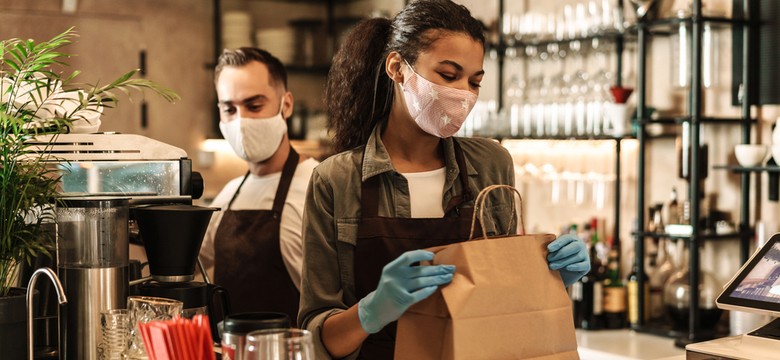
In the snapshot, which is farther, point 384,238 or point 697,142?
point 697,142

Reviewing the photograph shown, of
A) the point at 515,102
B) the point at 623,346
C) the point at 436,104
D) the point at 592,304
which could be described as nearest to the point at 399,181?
the point at 436,104

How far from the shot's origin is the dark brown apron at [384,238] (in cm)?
195

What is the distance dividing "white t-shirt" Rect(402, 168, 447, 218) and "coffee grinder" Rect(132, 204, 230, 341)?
43 cm

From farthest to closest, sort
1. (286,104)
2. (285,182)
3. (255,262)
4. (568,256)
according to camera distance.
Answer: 1. (286,104)
2. (285,182)
3. (255,262)
4. (568,256)

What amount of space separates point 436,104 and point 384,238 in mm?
301

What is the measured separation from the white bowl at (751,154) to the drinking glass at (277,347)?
2.63 metres

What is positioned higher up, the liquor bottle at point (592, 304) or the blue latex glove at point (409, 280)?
the blue latex glove at point (409, 280)

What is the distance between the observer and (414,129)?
2.04 meters

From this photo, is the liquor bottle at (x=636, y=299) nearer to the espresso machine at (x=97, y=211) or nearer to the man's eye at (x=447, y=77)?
the man's eye at (x=447, y=77)

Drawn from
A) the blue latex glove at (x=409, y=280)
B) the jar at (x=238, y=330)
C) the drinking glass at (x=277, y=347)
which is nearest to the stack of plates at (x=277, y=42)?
the blue latex glove at (x=409, y=280)

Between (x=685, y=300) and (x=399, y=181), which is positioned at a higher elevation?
(x=399, y=181)

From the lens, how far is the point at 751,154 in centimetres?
353

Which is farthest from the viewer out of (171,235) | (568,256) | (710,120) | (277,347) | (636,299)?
(636,299)

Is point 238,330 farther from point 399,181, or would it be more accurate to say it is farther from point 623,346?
point 623,346
